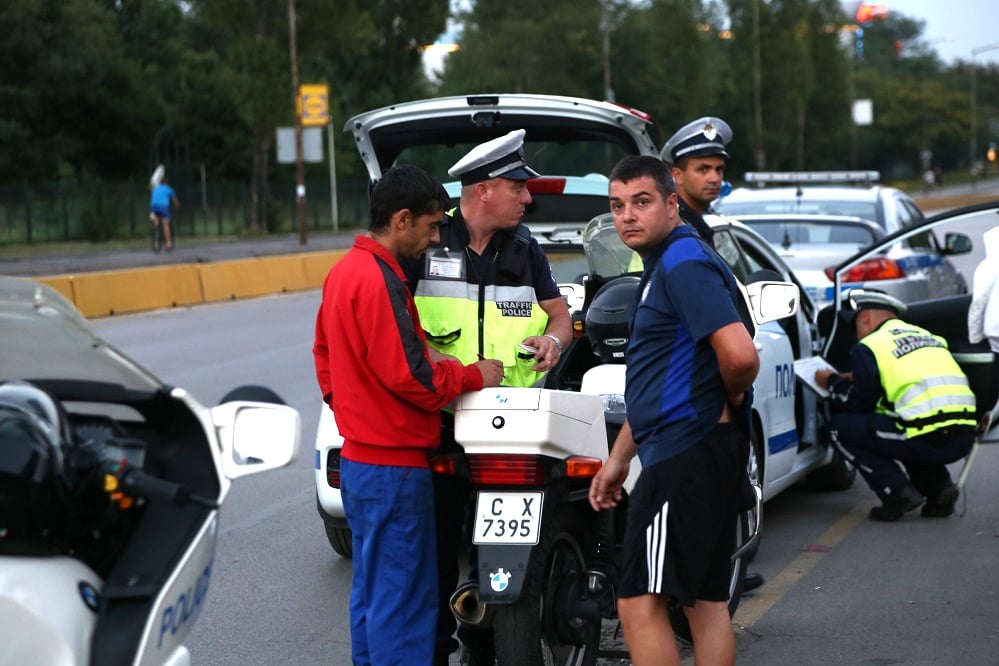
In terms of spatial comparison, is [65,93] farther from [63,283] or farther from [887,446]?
[887,446]

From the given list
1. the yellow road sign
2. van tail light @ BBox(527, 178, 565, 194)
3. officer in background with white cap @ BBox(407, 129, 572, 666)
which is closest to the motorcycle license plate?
officer in background with white cap @ BBox(407, 129, 572, 666)

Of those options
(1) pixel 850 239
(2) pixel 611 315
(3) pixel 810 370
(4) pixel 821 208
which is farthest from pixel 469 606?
(4) pixel 821 208

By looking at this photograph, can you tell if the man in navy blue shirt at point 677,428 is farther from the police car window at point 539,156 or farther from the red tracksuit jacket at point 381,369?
the police car window at point 539,156

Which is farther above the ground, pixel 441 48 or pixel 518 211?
pixel 441 48

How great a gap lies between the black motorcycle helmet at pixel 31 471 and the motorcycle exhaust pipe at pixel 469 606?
194 cm

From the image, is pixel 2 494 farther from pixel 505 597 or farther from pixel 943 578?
pixel 943 578

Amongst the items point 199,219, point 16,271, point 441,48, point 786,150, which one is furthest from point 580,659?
point 441,48

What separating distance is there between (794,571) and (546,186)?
2118 millimetres

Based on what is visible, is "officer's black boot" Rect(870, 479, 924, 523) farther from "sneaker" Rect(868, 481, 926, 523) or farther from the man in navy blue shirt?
the man in navy blue shirt

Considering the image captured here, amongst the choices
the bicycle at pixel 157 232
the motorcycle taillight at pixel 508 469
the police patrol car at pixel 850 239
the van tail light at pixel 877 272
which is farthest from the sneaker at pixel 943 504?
the bicycle at pixel 157 232

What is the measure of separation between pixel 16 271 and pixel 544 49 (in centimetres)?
5260

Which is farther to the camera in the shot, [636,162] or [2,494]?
[636,162]

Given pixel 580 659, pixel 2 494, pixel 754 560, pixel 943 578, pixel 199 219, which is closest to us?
pixel 2 494

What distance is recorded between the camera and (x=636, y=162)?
14.5 ft
